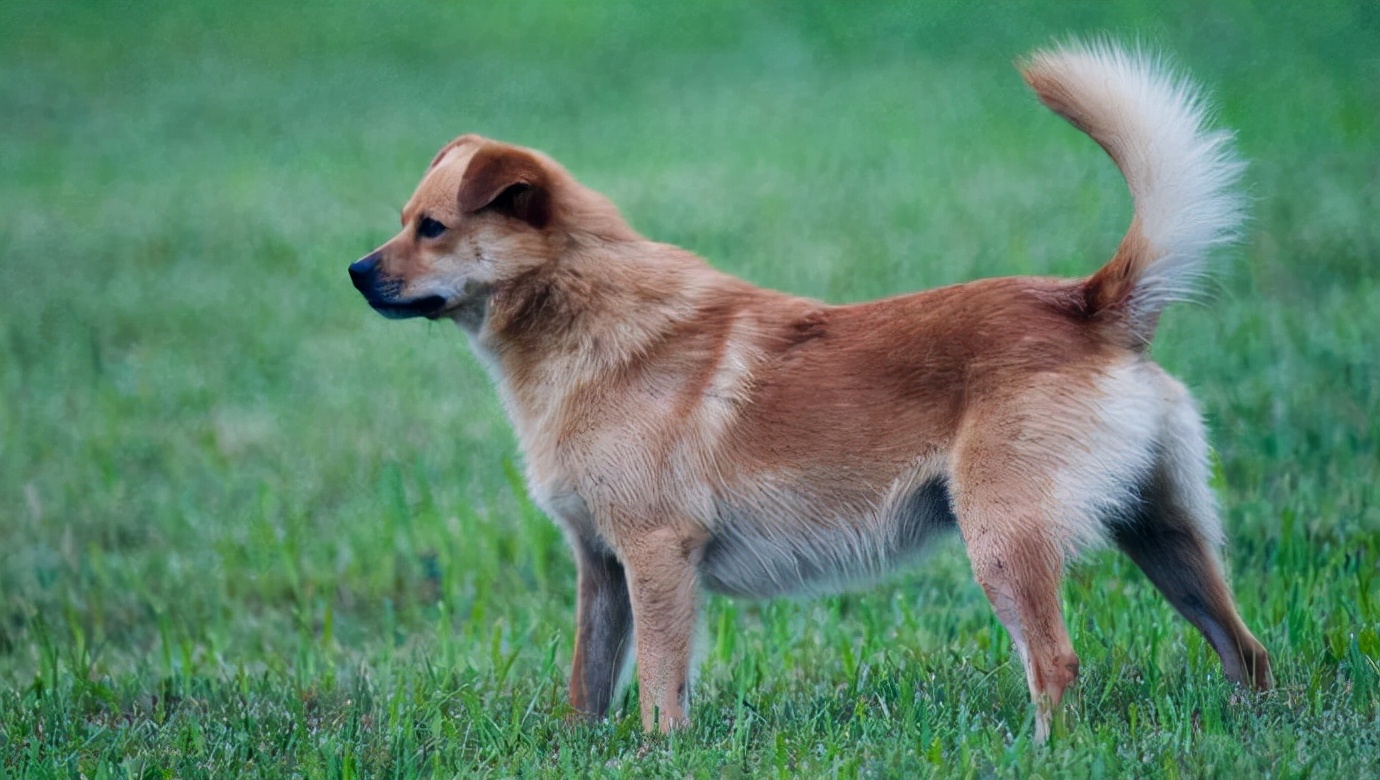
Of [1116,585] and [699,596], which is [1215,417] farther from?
[699,596]

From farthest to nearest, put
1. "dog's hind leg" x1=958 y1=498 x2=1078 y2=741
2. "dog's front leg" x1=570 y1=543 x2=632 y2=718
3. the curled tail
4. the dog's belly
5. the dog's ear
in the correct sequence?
"dog's front leg" x1=570 y1=543 x2=632 y2=718, the dog's ear, the dog's belly, the curled tail, "dog's hind leg" x1=958 y1=498 x2=1078 y2=741

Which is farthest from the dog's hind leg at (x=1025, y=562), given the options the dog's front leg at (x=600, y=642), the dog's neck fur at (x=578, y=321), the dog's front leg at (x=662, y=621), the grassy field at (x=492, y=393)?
the dog's front leg at (x=600, y=642)

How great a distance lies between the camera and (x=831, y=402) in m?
4.42

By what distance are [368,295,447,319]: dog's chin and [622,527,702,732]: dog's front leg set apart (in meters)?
0.99

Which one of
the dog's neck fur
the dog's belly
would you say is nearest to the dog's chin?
the dog's neck fur

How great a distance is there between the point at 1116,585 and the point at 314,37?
16.1 m

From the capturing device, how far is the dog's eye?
467 cm

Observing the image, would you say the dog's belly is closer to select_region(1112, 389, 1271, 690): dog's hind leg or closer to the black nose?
select_region(1112, 389, 1271, 690): dog's hind leg

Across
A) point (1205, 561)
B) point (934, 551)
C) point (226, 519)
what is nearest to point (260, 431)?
point (226, 519)

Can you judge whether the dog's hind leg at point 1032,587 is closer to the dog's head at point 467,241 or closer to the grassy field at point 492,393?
the grassy field at point 492,393

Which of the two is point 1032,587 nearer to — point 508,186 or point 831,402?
point 831,402

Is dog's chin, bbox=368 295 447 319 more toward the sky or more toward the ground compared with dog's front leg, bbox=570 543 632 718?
more toward the sky

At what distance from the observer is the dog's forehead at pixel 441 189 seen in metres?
4.68

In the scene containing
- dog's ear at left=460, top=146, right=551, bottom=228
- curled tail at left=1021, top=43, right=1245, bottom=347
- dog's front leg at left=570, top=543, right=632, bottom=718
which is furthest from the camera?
dog's front leg at left=570, top=543, right=632, bottom=718
